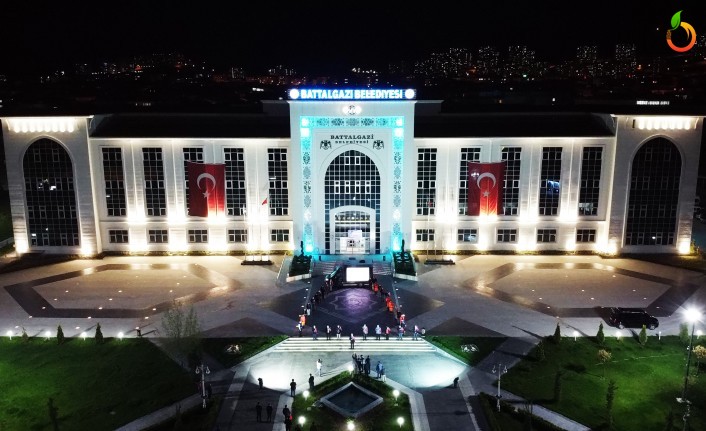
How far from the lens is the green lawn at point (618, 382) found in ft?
124

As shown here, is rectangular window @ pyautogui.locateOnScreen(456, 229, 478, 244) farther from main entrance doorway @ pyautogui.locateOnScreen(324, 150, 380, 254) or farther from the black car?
the black car

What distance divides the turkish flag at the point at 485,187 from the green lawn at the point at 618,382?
24.8 metres

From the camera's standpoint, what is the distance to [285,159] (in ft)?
234

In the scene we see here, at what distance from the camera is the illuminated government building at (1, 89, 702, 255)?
69.6m

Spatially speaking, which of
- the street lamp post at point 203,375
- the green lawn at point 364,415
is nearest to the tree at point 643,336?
the green lawn at point 364,415

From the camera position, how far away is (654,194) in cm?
7119

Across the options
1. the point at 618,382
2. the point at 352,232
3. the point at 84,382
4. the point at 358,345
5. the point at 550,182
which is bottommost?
the point at 618,382

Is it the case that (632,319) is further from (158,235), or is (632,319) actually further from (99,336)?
(158,235)

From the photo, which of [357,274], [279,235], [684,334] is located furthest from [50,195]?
[684,334]

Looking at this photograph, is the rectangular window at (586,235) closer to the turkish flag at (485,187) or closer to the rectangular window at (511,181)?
Answer: the rectangular window at (511,181)

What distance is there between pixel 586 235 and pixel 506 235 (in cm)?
1016

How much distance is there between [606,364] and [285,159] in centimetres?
Result: 4285

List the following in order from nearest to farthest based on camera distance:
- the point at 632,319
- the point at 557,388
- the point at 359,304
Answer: the point at 557,388 < the point at 632,319 < the point at 359,304

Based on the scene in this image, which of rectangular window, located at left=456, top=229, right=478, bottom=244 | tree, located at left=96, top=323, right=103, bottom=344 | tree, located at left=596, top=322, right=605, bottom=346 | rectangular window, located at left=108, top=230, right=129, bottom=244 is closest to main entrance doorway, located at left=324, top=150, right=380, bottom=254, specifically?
rectangular window, located at left=456, top=229, right=478, bottom=244
